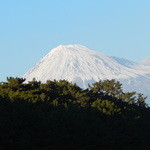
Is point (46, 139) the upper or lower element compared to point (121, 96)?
lower

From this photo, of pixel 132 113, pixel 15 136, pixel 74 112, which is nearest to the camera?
pixel 15 136

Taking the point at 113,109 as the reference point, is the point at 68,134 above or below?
below

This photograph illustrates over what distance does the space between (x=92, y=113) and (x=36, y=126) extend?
11.7 metres

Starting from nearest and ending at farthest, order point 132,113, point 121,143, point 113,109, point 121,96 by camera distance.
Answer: point 121,143, point 113,109, point 132,113, point 121,96

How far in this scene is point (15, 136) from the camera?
1521 inches

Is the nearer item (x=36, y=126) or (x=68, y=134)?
(x=36, y=126)

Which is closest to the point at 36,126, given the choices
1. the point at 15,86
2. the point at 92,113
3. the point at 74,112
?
the point at 74,112

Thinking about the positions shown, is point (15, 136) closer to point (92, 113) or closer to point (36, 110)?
point (36, 110)

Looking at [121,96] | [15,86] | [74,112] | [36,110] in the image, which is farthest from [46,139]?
[121,96]

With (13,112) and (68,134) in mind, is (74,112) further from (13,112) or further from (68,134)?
(13,112)

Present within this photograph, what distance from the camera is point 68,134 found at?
44438 millimetres

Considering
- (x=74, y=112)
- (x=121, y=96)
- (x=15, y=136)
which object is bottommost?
(x=15, y=136)

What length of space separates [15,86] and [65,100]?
652cm

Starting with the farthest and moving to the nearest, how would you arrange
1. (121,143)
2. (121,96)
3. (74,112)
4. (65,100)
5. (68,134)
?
1. (121,96)
2. (65,100)
3. (121,143)
4. (74,112)
5. (68,134)
